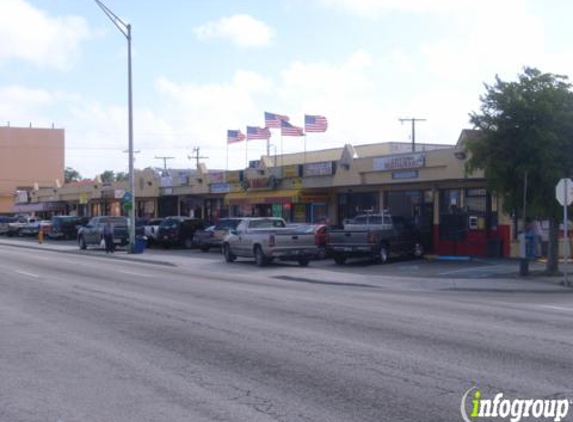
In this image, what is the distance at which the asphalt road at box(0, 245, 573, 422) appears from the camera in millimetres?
7949

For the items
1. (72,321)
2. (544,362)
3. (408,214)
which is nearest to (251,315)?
(72,321)

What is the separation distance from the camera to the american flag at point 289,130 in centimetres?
4566

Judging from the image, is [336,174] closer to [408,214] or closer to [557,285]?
[408,214]

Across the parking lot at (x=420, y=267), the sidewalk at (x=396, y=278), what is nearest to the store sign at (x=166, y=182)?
the parking lot at (x=420, y=267)

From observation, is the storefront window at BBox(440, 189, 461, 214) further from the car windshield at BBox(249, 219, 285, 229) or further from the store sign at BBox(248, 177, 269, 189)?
the store sign at BBox(248, 177, 269, 189)

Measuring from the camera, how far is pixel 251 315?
48.9ft

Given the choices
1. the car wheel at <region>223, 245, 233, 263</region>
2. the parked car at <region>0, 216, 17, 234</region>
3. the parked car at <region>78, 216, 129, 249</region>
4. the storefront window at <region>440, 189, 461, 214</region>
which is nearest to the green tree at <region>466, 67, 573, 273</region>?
the storefront window at <region>440, 189, 461, 214</region>

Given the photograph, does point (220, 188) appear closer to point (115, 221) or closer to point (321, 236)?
point (115, 221)

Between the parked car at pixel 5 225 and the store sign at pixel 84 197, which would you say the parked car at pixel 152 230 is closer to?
the store sign at pixel 84 197

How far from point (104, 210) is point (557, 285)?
57.0 meters

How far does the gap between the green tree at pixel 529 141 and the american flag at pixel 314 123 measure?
2037cm

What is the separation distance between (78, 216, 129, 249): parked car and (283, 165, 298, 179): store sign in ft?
29.8

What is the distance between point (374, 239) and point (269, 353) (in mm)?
18857
